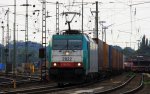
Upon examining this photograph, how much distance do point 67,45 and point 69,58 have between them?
3.35 feet

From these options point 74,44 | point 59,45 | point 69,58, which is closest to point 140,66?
point 74,44

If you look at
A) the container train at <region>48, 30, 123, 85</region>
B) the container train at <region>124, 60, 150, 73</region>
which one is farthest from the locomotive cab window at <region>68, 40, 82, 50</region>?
the container train at <region>124, 60, 150, 73</region>

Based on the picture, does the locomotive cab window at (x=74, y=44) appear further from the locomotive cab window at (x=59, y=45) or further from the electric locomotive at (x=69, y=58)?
the locomotive cab window at (x=59, y=45)

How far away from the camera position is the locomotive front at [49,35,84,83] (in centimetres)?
2808

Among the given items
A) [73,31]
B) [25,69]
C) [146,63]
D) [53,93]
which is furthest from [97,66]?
[146,63]

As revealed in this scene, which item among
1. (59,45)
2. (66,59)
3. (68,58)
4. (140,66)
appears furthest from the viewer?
(140,66)

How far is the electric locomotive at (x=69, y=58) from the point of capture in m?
28.1

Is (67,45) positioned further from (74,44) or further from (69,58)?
(69,58)

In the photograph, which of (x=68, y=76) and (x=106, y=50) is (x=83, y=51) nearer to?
(x=68, y=76)

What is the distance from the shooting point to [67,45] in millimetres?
28953

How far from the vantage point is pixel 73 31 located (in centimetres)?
3011

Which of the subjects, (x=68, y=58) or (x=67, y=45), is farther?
(x=67, y=45)

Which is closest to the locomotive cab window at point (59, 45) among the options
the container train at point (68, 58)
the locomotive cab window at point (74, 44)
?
the container train at point (68, 58)

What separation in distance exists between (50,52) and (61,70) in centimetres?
150
